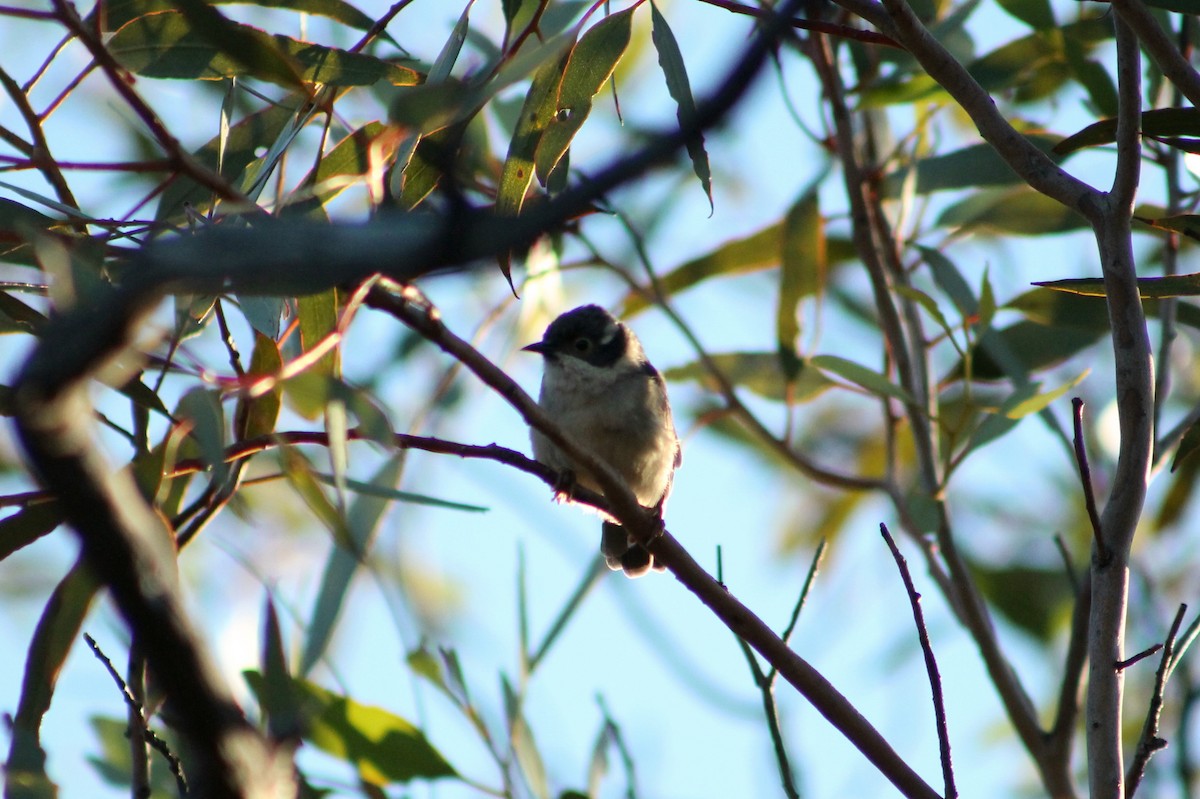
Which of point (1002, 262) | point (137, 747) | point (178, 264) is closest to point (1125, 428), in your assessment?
point (178, 264)

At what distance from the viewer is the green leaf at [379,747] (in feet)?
10.4

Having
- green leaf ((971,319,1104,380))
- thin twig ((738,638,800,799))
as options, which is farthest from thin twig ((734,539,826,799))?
green leaf ((971,319,1104,380))

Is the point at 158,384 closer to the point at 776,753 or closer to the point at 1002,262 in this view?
the point at 776,753

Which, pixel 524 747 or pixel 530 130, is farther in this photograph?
pixel 524 747

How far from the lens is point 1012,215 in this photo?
14.1ft

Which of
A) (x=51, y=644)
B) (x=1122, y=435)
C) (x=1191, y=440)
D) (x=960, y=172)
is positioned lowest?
(x=51, y=644)

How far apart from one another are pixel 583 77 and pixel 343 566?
1119 millimetres

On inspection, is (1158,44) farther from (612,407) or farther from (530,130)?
(612,407)

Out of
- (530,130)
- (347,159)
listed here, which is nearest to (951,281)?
(530,130)

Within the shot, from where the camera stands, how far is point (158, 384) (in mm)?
2480

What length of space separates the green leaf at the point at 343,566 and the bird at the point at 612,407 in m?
1.78

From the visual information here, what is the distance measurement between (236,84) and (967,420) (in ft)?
7.41

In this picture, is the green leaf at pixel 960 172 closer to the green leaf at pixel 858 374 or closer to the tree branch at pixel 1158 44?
the green leaf at pixel 858 374

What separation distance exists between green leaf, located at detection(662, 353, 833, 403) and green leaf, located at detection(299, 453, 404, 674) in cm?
205
